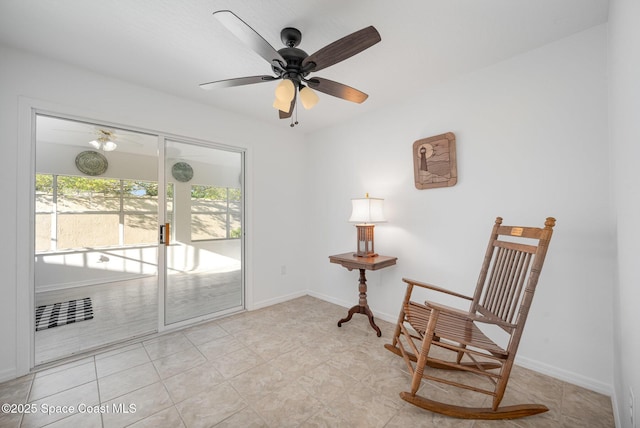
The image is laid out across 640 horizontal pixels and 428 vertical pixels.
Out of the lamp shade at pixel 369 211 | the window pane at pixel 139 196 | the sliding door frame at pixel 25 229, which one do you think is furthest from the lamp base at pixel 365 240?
the window pane at pixel 139 196

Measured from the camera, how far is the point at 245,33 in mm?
1284

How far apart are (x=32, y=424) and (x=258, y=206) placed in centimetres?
246

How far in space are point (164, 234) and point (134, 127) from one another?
109cm

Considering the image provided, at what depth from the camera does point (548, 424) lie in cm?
145

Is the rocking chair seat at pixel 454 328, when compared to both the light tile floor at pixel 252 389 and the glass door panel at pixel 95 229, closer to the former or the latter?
the light tile floor at pixel 252 389

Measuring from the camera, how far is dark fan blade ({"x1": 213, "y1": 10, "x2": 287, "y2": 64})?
1.18m

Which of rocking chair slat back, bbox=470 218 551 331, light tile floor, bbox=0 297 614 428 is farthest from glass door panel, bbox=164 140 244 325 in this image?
rocking chair slat back, bbox=470 218 551 331

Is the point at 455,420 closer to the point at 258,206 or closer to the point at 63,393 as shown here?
the point at 63,393

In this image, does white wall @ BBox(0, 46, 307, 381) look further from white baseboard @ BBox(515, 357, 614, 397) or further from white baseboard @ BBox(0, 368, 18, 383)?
white baseboard @ BBox(515, 357, 614, 397)

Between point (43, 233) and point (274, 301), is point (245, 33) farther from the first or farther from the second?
point (43, 233)

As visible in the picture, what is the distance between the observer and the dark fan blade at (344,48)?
129cm

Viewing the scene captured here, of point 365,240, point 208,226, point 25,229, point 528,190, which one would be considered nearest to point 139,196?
point 208,226

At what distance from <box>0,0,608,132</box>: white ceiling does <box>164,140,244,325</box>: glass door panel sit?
911 millimetres

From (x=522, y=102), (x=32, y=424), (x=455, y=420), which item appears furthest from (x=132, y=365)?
(x=522, y=102)
